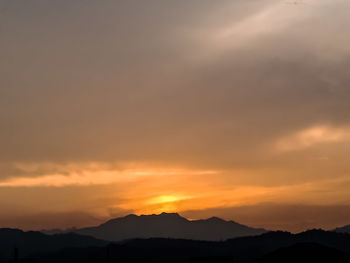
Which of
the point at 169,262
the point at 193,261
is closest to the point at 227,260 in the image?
the point at 193,261

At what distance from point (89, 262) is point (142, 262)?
1953cm

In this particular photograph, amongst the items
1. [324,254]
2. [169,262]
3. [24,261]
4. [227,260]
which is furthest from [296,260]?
[169,262]

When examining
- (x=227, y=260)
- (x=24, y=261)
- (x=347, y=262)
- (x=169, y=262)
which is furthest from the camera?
(x=169, y=262)

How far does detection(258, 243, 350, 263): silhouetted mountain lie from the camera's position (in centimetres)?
7181

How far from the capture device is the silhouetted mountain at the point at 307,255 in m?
71.8

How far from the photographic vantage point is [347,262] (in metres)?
70.2

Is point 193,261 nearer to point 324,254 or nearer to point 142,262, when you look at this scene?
point 324,254

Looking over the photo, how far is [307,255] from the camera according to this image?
2859 inches

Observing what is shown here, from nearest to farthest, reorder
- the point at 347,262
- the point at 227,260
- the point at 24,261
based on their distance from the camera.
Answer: the point at 347,262, the point at 227,260, the point at 24,261

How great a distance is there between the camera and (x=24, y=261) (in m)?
100

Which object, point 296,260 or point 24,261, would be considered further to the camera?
point 24,261

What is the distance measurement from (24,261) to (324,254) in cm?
5491

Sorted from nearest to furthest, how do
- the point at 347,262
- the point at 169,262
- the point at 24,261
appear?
the point at 347,262 < the point at 24,261 < the point at 169,262

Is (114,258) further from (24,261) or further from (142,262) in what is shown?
(24,261)
